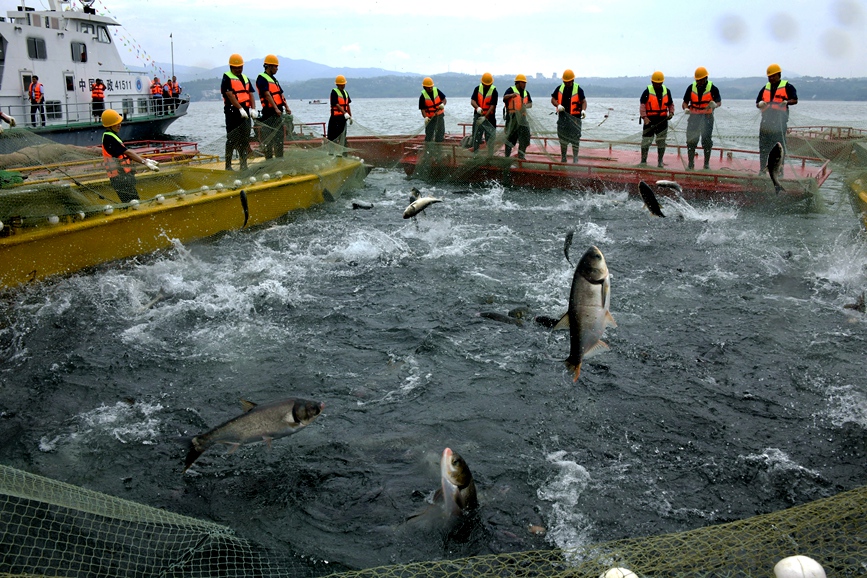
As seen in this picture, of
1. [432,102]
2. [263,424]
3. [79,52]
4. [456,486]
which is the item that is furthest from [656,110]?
[79,52]

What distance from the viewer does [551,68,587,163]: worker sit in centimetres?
1425

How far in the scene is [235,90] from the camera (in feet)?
35.8

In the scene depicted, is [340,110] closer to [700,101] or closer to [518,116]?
[518,116]

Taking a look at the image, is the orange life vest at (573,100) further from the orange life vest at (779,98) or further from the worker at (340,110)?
the worker at (340,110)

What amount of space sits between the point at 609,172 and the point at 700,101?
7.46ft

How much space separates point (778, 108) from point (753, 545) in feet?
38.2

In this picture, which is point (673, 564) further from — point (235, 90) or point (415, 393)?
point (235, 90)

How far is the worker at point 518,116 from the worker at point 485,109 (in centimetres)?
39

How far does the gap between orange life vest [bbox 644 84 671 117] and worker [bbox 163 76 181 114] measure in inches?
985

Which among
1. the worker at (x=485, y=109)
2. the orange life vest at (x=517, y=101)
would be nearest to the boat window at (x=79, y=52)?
the worker at (x=485, y=109)

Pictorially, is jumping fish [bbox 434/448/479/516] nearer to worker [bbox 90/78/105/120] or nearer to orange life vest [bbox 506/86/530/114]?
orange life vest [bbox 506/86/530/114]

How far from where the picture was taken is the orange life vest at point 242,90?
1090cm

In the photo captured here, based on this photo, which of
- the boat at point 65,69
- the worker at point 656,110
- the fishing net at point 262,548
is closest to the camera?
the fishing net at point 262,548

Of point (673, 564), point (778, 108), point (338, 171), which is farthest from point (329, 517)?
point (778, 108)
